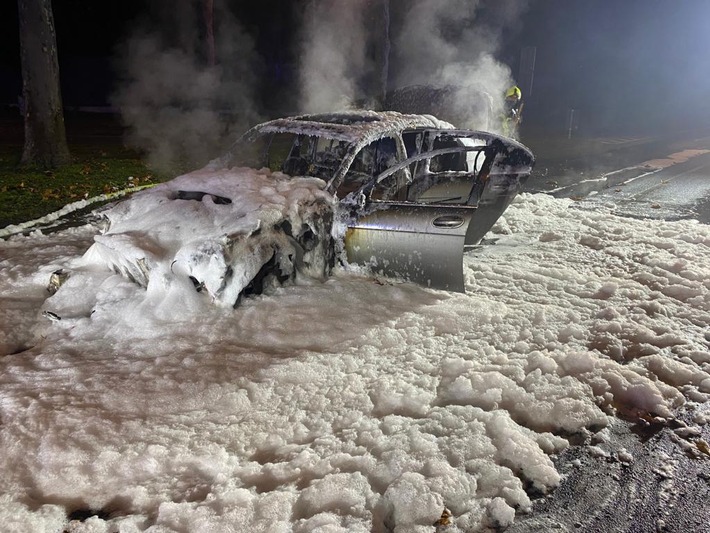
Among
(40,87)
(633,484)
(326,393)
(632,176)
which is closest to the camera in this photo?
(633,484)

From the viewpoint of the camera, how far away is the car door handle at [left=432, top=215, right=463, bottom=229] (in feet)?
15.2

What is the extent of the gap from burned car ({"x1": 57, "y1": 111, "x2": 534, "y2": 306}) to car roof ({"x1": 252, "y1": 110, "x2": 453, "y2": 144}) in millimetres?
15

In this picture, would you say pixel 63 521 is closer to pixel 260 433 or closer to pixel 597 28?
pixel 260 433

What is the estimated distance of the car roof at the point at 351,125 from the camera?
542cm

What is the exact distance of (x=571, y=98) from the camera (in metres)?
34.5

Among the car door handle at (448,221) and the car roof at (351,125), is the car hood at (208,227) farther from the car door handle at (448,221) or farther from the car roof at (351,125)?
the car door handle at (448,221)

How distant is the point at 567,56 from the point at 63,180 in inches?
1359

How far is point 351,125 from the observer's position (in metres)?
5.64

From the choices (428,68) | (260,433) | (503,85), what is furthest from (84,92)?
(260,433)

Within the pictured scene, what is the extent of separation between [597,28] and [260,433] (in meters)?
39.9

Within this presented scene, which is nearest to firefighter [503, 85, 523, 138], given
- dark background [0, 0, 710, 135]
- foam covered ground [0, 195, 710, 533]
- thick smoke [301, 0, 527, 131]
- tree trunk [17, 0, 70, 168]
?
thick smoke [301, 0, 527, 131]

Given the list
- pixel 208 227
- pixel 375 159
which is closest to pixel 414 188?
pixel 375 159

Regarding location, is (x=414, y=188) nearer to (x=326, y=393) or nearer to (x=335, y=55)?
(x=326, y=393)

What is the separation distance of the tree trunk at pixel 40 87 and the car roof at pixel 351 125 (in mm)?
5957
